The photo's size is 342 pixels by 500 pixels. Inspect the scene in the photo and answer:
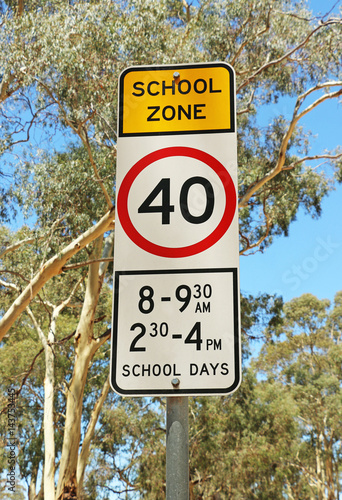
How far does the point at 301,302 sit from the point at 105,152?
17576 mm

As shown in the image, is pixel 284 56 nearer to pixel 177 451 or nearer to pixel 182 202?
pixel 182 202

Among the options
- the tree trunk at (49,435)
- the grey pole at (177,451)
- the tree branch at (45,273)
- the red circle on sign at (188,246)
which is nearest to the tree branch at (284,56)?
the tree branch at (45,273)

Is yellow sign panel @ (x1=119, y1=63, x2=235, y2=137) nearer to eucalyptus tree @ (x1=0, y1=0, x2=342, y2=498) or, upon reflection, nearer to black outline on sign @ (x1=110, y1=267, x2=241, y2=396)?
black outline on sign @ (x1=110, y1=267, x2=241, y2=396)

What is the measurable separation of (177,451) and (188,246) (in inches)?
21.1

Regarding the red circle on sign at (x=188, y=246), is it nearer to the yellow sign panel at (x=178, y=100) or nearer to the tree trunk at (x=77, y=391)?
the yellow sign panel at (x=178, y=100)

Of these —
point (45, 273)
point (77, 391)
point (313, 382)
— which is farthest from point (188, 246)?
point (313, 382)

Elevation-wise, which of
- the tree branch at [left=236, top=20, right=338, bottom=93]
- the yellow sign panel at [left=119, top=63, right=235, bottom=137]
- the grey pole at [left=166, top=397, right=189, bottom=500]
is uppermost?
the tree branch at [left=236, top=20, right=338, bottom=93]

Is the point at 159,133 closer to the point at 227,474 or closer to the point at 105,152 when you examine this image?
the point at 105,152

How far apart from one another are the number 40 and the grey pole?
494mm

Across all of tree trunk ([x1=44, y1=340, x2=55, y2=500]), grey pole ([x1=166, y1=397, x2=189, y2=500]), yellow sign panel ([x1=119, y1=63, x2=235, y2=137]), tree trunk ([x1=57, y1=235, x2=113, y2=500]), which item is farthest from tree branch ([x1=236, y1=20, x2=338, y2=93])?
grey pole ([x1=166, y1=397, x2=189, y2=500])

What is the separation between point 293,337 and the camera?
2620 centimetres

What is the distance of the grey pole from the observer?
54.1 inches

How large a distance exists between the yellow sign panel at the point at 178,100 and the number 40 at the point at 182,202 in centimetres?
17

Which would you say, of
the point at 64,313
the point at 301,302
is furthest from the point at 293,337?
the point at 64,313
